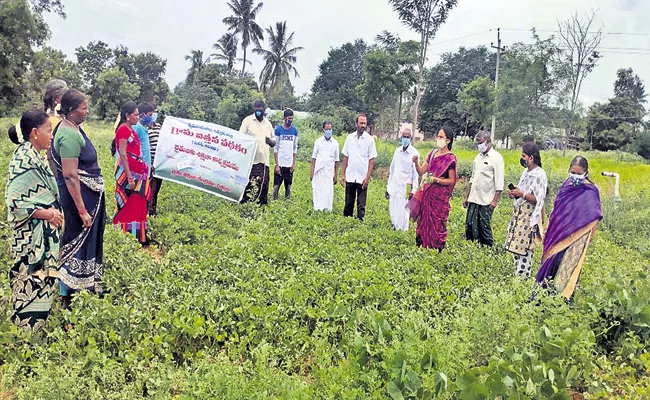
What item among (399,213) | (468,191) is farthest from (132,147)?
(468,191)

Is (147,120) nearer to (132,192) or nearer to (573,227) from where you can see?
(132,192)

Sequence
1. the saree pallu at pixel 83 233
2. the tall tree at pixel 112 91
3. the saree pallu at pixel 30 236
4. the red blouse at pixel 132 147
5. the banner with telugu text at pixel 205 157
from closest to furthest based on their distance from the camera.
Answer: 1. the saree pallu at pixel 30 236
2. the saree pallu at pixel 83 233
3. the red blouse at pixel 132 147
4. the banner with telugu text at pixel 205 157
5. the tall tree at pixel 112 91

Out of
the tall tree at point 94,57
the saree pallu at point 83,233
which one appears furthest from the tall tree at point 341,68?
the saree pallu at point 83,233

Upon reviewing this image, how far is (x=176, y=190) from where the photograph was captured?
9.63 metres

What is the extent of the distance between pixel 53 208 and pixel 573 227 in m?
4.93

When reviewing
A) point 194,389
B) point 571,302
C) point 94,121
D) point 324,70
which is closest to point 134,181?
point 194,389

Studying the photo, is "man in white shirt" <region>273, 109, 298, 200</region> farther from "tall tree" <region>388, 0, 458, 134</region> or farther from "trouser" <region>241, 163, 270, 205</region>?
"tall tree" <region>388, 0, 458, 134</region>

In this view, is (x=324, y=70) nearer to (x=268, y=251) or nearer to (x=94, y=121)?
(x=94, y=121)

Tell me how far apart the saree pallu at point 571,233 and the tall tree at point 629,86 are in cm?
5762

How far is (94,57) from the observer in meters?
59.9

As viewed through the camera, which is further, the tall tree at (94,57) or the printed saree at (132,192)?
the tall tree at (94,57)

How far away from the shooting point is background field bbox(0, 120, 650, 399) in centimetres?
287

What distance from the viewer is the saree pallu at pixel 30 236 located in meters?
3.64

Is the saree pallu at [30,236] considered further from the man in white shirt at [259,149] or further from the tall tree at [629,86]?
the tall tree at [629,86]
